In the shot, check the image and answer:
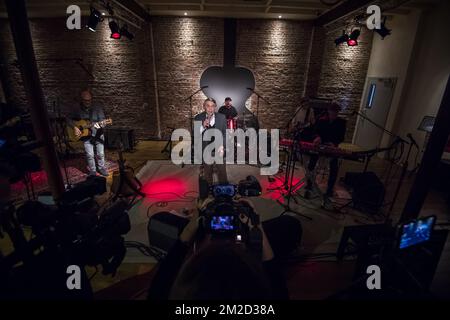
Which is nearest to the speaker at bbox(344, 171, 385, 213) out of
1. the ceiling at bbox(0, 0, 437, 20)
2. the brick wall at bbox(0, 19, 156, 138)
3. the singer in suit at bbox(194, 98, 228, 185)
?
the singer in suit at bbox(194, 98, 228, 185)

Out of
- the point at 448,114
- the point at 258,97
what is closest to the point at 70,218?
the point at 448,114

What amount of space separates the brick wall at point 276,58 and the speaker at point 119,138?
175 inches

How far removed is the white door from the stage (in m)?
3.44

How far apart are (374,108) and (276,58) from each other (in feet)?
12.1

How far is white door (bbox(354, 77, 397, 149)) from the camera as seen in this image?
280 inches

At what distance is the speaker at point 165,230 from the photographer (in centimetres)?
Answer: 302

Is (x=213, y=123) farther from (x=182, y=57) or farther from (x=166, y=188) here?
(x=182, y=57)

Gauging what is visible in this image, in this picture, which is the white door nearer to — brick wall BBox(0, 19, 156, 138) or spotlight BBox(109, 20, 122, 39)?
brick wall BBox(0, 19, 156, 138)

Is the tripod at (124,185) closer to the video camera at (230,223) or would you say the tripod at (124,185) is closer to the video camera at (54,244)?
the video camera at (54,244)

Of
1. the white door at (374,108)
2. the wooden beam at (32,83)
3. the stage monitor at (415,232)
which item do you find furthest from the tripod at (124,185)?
the white door at (374,108)

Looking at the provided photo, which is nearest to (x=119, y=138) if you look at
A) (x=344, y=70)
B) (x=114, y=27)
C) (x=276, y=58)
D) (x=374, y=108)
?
(x=114, y=27)

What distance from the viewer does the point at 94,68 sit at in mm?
7941

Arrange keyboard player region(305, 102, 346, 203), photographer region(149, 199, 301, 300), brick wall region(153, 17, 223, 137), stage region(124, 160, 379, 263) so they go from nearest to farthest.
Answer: photographer region(149, 199, 301, 300)
stage region(124, 160, 379, 263)
keyboard player region(305, 102, 346, 203)
brick wall region(153, 17, 223, 137)
